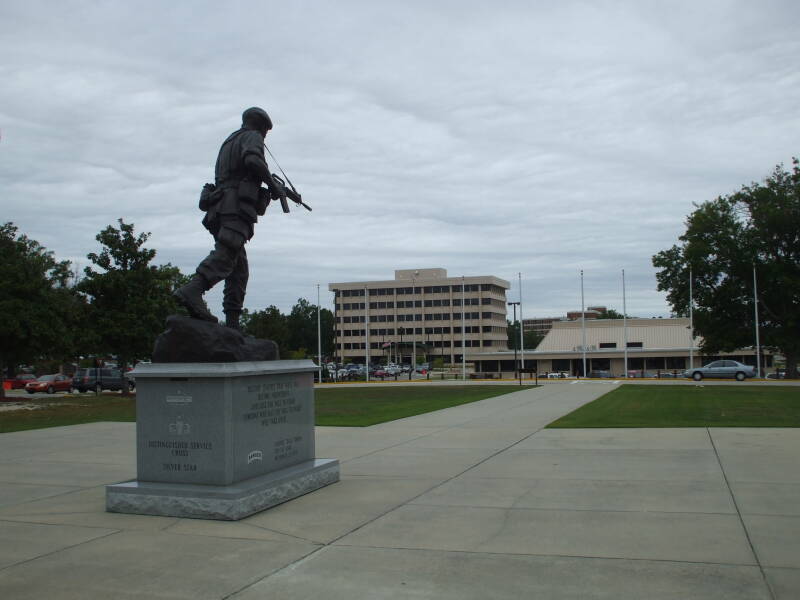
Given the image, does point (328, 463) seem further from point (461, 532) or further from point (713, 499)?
point (713, 499)

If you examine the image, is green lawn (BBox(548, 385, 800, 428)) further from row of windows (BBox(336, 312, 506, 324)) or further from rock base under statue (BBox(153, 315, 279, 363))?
row of windows (BBox(336, 312, 506, 324))

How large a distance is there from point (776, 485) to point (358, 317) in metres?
126

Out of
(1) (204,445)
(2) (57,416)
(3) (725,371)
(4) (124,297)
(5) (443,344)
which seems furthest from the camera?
(5) (443,344)

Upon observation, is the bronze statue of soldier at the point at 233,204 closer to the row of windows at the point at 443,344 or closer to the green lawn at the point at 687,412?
the green lawn at the point at 687,412

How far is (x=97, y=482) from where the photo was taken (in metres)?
10.1

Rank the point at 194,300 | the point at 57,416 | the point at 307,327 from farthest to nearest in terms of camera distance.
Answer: the point at 307,327 < the point at 57,416 < the point at 194,300

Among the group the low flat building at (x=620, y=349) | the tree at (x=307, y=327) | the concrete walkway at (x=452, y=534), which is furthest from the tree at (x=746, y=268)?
the tree at (x=307, y=327)

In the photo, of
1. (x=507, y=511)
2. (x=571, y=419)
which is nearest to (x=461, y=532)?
(x=507, y=511)

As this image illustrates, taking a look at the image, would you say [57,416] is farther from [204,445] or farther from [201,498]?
[201,498]

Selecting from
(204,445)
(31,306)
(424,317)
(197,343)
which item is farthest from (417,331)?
(204,445)

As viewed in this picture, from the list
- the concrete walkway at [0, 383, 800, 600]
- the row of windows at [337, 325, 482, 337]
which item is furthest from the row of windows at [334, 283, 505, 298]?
the concrete walkway at [0, 383, 800, 600]

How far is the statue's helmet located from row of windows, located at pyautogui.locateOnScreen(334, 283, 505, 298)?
117042mm

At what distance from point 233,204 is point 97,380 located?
38.6 metres

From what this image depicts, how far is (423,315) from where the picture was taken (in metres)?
131
